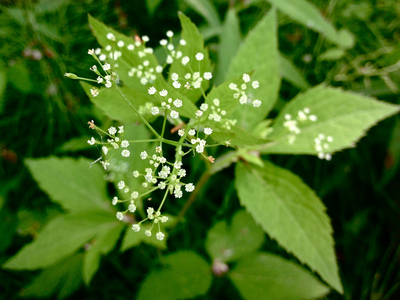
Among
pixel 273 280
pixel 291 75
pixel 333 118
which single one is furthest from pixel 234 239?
pixel 291 75

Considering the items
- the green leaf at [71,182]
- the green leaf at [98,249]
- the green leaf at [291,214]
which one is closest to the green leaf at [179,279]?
the green leaf at [98,249]

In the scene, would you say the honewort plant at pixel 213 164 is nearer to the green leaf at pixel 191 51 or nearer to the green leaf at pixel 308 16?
→ the green leaf at pixel 191 51

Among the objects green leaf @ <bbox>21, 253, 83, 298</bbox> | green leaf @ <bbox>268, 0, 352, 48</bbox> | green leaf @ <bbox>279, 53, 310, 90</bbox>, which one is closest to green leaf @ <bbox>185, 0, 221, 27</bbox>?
green leaf @ <bbox>268, 0, 352, 48</bbox>

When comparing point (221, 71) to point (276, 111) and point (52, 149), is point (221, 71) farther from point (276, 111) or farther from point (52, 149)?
point (52, 149)

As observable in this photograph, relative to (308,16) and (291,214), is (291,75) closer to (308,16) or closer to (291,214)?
(308,16)

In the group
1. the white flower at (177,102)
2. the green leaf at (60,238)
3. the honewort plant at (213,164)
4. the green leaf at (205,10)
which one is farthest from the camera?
the green leaf at (205,10)

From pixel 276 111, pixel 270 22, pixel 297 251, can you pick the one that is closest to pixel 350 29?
pixel 276 111
